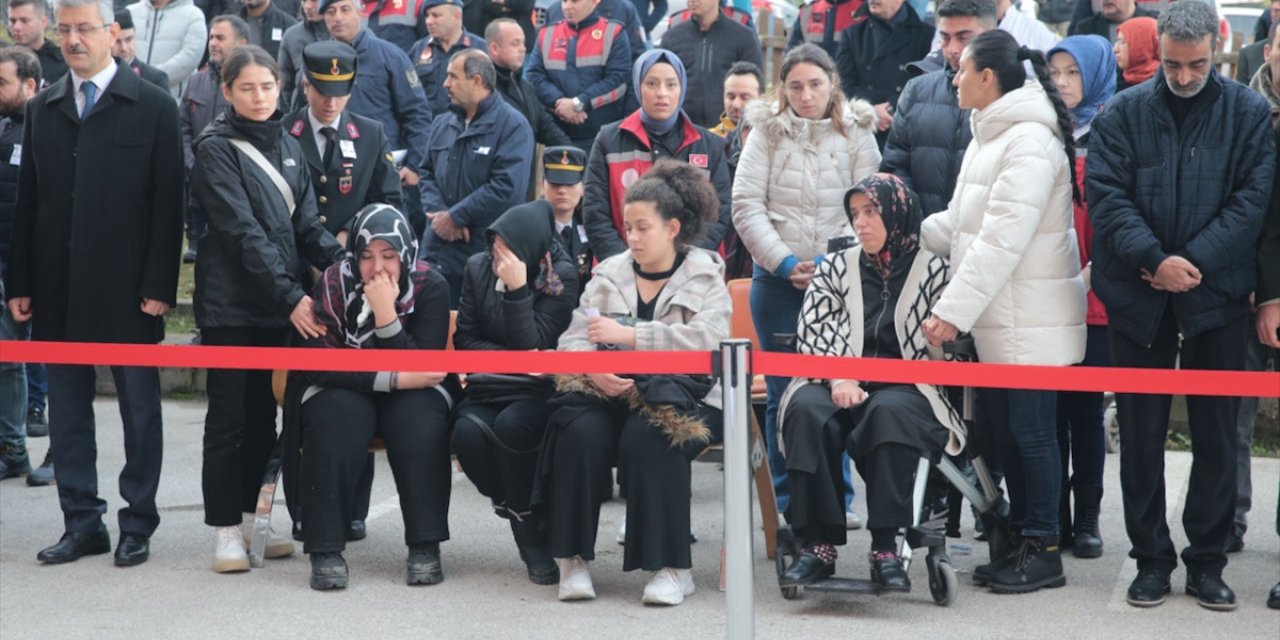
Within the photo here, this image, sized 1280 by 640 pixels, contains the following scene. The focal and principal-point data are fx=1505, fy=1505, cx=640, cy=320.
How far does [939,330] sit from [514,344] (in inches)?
62.6

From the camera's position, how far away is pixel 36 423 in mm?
8195

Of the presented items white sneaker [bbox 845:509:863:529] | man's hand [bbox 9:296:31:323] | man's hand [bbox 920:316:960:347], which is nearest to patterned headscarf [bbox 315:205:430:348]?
man's hand [bbox 9:296:31:323]

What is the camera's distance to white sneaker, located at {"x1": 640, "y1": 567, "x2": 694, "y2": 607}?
17.0 feet

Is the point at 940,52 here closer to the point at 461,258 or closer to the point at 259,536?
the point at 461,258

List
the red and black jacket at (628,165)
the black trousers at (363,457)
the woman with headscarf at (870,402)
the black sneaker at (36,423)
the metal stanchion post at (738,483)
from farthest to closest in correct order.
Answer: the black sneaker at (36,423) → the red and black jacket at (628,165) → the black trousers at (363,457) → the woman with headscarf at (870,402) → the metal stanchion post at (738,483)

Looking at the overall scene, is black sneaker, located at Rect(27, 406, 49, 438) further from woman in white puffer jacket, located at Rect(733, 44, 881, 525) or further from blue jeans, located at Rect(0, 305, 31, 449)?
woman in white puffer jacket, located at Rect(733, 44, 881, 525)

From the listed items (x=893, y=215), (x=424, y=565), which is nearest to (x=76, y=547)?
(x=424, y=565)

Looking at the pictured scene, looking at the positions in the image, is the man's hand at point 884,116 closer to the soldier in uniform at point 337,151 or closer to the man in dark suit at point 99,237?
the soldier in uniform at point 337,151

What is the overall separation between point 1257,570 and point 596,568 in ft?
8.16

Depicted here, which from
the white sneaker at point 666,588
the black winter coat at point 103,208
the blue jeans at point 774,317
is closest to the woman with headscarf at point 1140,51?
the blue jeans at point 774,317

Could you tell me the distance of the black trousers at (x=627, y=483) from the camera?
205 inches

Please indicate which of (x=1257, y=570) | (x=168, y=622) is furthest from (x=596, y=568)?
(x=1257, y=570)

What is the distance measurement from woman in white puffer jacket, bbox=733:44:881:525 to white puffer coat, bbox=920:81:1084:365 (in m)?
0.89

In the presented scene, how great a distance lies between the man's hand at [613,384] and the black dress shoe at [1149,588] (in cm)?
186
